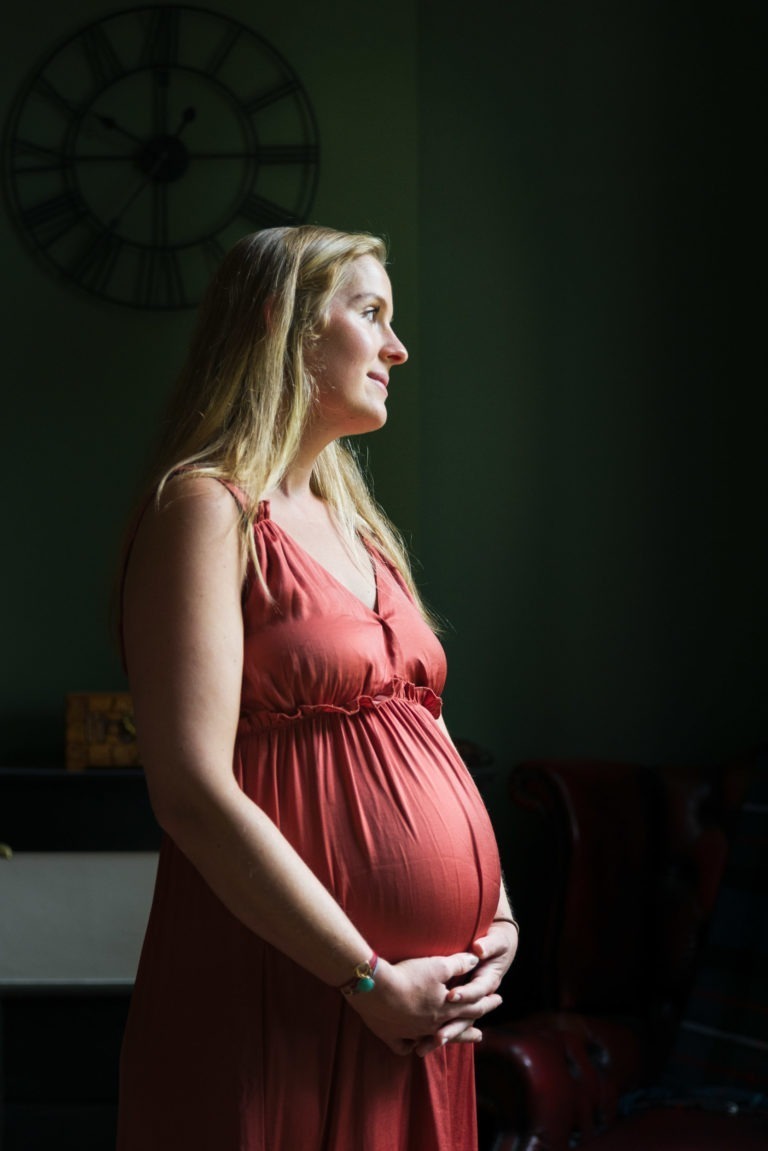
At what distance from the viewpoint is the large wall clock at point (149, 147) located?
2.64m

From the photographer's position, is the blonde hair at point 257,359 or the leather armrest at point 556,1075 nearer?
the blonde hair at point 257,359

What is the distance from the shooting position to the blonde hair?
1.24 m

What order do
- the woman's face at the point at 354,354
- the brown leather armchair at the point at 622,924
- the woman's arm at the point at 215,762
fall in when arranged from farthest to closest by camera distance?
the brown leather armchair at the point at 622,924 → the woman's face at the point at 354,354 → the woman's arm at the point at 215,762

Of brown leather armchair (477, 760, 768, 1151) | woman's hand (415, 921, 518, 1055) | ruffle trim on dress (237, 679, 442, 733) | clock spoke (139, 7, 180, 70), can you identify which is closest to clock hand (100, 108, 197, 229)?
clock spoke (139, 7, 180, 70)

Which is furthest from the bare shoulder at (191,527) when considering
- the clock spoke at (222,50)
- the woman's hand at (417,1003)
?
the clock spoke at (222,50)

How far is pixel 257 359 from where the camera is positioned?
1.27 m

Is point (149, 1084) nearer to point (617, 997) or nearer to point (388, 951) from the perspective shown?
point (388, 951)

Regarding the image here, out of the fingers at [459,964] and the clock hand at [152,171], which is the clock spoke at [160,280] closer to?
the clock hand at [152,171]

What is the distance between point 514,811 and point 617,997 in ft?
1.53

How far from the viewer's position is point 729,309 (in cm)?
271

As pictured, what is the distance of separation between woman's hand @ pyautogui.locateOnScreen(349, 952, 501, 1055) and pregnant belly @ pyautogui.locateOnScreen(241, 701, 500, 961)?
28 mm

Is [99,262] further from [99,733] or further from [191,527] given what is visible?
[191,527]

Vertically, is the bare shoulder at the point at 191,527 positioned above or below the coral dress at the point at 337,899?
above

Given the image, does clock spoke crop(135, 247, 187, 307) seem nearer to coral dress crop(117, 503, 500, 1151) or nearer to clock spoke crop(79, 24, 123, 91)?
clock spoke crop(79, 24, 123, 91)
